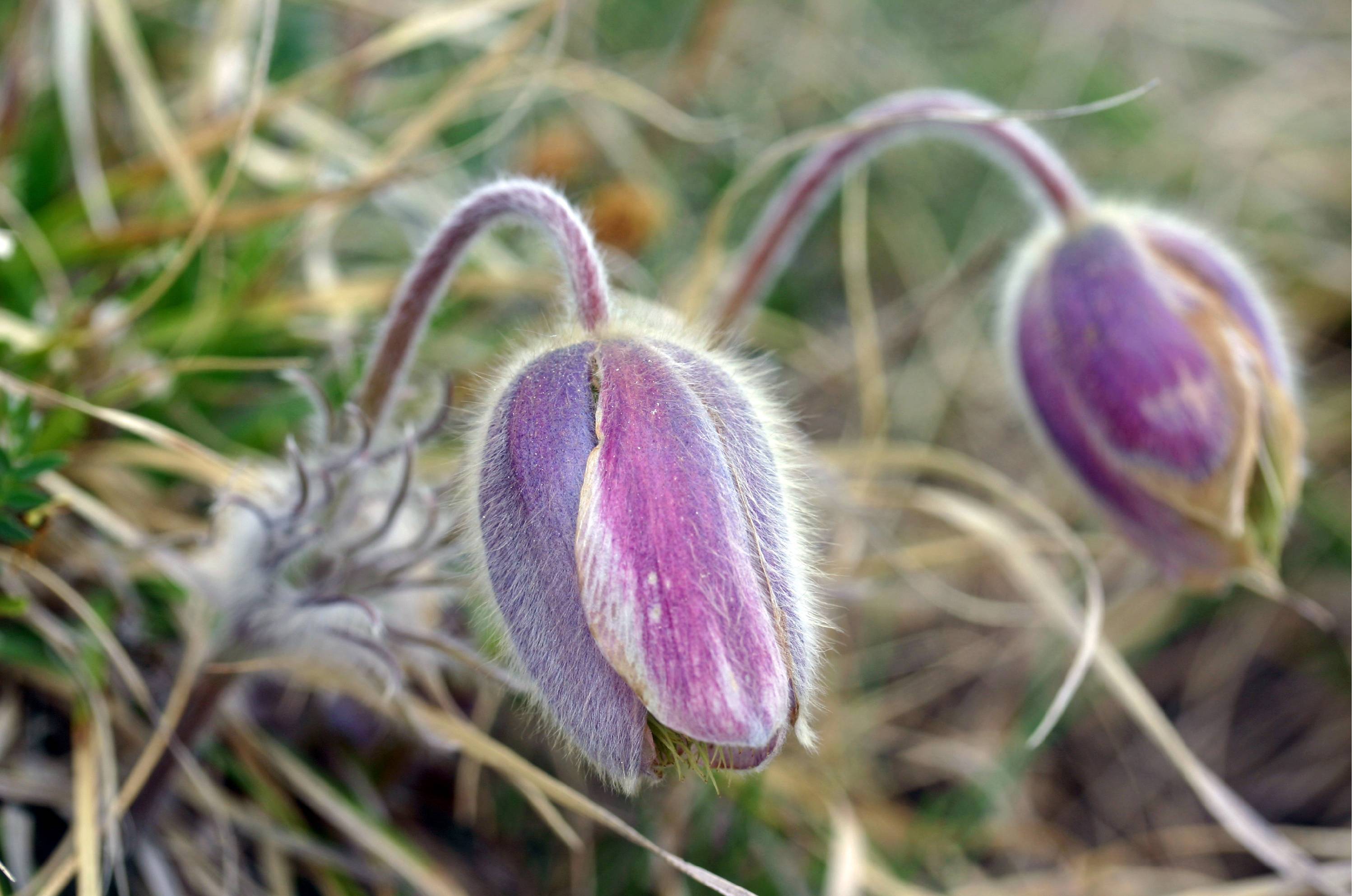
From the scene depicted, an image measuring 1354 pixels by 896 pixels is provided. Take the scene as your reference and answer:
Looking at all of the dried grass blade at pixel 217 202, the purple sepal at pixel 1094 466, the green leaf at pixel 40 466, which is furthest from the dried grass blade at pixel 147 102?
the purple sepal at pixel 1094 466

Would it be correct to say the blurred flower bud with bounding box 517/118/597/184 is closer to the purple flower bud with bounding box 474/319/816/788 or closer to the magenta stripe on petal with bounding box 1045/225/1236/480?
the magenta stripe on petal with bounding box 1045/225/1236/480

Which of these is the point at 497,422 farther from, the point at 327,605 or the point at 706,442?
the point at 327,605

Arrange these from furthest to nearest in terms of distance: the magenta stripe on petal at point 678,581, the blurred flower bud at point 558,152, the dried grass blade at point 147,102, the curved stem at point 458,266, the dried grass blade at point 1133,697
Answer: the blurred flower bud at point 558,152 → the dried grass blade at point 147,102 → the dried grass blade at point 1133,697 → the curved stem at point 458,266 → the magenta stripe on petal at point 678,581

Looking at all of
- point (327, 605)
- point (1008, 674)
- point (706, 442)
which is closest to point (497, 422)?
point (706, 442)

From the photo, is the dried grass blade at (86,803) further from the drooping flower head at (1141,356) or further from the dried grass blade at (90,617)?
the drooping flower head at (1141,356)

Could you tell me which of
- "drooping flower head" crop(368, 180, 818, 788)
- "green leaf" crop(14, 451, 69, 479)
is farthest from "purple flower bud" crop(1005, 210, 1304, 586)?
"green leaf" crop(14, 451, 69, 479)

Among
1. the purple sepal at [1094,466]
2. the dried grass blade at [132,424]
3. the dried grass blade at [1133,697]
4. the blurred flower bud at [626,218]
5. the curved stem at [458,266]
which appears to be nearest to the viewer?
the curved stem at [458,266]
